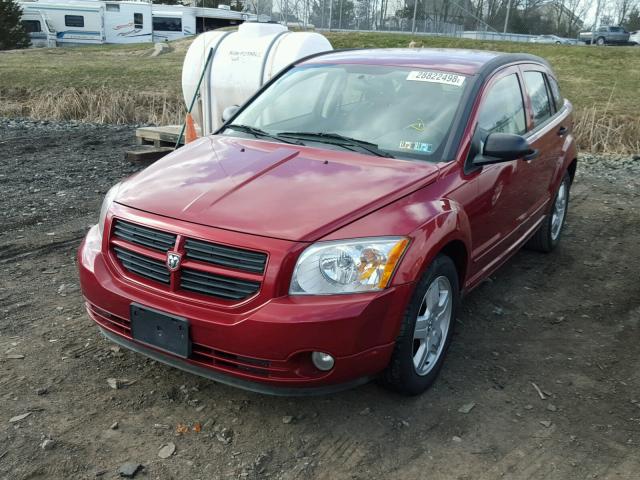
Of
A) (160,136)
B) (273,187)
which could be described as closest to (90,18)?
(160,136)

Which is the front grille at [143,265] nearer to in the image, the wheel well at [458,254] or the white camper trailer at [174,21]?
the wheel well at [458,254]

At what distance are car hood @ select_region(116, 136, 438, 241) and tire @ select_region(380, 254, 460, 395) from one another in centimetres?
47

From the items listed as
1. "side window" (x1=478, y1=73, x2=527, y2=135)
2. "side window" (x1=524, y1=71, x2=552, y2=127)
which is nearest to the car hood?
"side window" (x1=478, y1=73, x2=527, y2=135)

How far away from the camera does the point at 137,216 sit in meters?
3.20

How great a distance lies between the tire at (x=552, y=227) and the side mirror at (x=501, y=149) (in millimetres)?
1958

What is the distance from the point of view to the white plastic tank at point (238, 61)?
8.05 metres

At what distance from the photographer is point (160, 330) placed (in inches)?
120

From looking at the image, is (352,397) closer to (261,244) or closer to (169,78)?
(261,244)

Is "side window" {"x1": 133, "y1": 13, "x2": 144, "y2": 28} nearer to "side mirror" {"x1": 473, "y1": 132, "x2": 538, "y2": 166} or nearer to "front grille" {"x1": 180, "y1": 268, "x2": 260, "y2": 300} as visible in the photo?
"side mirror" {"x1": 473, "y1": 132, "x2": 538, "y2": 166}

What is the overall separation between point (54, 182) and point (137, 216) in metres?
5.09

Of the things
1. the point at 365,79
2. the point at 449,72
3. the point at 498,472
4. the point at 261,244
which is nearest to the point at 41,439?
the point at 261,244

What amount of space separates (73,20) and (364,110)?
4223cm

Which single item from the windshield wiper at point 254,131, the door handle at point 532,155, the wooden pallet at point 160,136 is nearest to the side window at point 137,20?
the wooden pallet at point 160,136

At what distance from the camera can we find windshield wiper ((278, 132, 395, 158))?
3.82 metres
